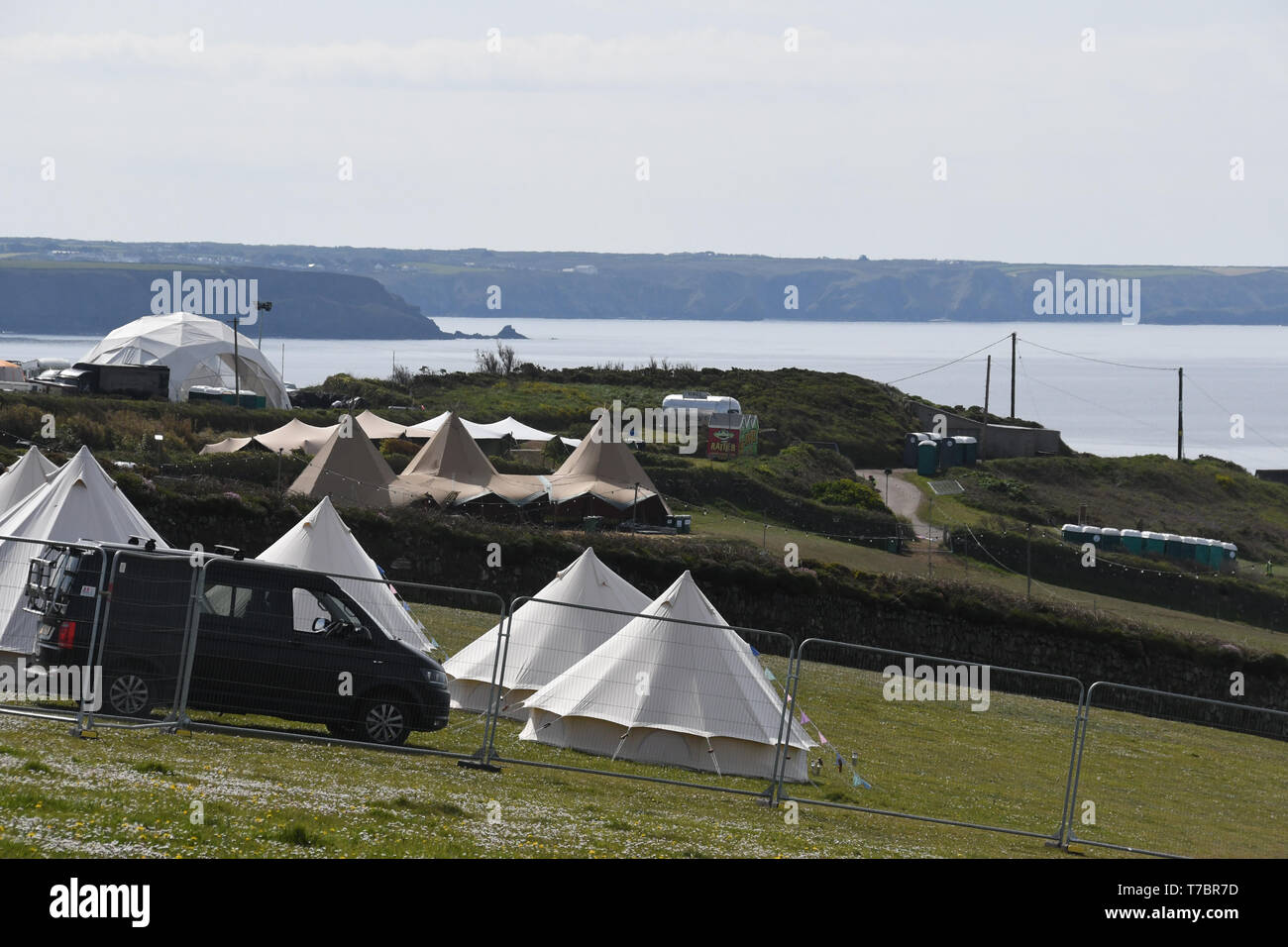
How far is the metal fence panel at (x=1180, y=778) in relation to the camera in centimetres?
1589

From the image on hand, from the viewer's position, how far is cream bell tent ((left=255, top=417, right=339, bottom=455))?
52906mm

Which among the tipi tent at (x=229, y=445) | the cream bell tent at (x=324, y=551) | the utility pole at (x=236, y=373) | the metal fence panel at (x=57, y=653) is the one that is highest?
the utility pole at (x=236, y=373)

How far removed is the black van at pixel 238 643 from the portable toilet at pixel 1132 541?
1841 inches

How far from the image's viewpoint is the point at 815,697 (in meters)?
25.7

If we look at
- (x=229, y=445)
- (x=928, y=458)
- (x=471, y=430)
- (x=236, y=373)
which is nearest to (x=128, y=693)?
(x=229, y=445)

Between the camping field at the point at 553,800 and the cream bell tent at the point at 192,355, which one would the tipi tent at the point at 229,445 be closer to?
the cream bell tent at the point at 192,355

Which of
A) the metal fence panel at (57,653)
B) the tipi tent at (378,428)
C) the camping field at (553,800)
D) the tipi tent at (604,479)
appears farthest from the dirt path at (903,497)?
the metal fence panel at (57,653)

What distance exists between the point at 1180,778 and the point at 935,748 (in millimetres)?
4358

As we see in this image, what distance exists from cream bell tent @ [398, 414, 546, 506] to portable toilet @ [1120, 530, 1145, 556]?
24.6 m

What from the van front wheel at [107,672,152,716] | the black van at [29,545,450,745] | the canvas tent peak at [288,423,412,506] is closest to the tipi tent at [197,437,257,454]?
the canvas tent peak at [288,423,412,506]

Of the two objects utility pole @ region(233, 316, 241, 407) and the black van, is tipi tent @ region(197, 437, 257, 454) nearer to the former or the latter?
utility pole @ region(233, 316, 241, 407)

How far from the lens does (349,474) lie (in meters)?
43.6
